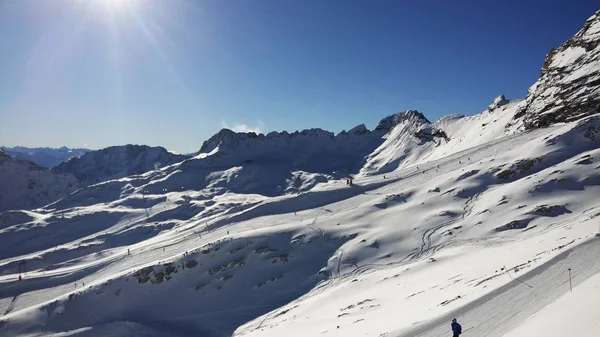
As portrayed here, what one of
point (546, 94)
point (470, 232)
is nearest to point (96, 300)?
point (470, 232)

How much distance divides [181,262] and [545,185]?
196ft

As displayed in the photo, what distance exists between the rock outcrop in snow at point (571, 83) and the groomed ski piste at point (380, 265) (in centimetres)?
806

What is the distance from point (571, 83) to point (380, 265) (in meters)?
71.4

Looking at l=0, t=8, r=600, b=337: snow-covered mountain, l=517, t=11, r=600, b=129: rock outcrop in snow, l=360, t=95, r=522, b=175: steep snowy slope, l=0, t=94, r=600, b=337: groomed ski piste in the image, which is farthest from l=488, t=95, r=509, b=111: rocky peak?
l=0, t=94, r=600, b=337: groomed ski piste

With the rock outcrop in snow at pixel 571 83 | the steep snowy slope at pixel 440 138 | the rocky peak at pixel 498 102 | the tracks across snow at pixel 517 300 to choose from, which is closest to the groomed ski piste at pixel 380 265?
the tracks across snow at pixel 517 300

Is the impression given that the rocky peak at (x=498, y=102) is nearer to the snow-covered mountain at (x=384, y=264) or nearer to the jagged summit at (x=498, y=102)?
the jagged summit at (x=498, y=102)

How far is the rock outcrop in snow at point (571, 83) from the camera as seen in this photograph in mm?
75625

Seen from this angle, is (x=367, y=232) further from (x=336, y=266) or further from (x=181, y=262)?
(x=181, y=262)

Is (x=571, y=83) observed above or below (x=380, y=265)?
above

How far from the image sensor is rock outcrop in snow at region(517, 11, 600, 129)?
248 feet

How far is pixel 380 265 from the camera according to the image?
4859 centimetres

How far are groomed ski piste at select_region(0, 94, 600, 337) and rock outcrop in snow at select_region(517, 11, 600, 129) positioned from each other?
8.06m

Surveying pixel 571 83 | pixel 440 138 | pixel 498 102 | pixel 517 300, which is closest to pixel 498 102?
pixel 498 102

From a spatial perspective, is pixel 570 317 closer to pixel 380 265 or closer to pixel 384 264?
pixel 384 264
